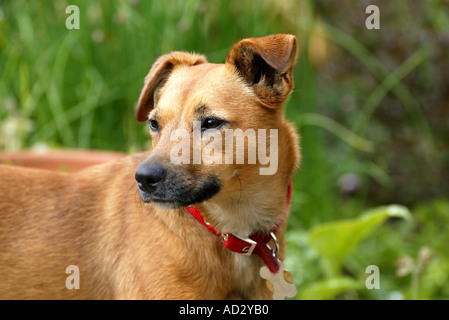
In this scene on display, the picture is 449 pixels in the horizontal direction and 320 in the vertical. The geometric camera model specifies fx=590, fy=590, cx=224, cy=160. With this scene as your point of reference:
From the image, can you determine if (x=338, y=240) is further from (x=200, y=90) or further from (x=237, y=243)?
(x=200, y=90)

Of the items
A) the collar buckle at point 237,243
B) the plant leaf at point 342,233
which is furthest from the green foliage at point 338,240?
the collar buckle at point 237,243

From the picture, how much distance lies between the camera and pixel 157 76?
2846 mm

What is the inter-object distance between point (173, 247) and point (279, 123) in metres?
0.70

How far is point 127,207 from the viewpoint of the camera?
2.69 m

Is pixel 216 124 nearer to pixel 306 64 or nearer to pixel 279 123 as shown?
pixel 279 123

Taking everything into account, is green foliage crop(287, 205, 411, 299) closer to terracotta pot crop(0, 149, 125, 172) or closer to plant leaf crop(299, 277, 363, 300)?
plant leaf crop(299, 277, 363, 300)

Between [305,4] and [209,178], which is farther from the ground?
[305,4]

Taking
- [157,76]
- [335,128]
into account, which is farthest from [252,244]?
[335,128]

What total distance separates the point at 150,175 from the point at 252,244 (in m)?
0.57

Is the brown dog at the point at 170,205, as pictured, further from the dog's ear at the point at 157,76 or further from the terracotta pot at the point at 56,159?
the terracotta pot at the point at 56,159

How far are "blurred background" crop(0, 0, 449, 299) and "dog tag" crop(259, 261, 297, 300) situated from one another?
3.68 ft

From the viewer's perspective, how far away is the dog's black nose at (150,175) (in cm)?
224

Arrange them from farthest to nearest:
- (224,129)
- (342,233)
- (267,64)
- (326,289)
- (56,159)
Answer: (56,159) → (342,233) → (326,289) → (267,64) → (224,129)
